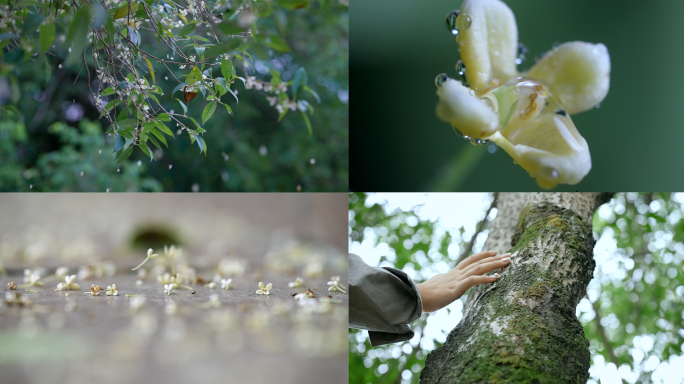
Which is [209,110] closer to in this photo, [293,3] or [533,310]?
[293,3]

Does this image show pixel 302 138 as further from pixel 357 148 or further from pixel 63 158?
pixel 63 158

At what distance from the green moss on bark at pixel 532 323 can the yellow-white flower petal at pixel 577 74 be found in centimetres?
28

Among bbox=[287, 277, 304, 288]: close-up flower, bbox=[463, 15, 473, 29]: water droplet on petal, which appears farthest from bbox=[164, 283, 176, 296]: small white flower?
bbox=[463, 15, 473, 29]: water droplet on petal

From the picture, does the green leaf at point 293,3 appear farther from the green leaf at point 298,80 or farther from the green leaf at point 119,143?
the green leaf at point 119,143

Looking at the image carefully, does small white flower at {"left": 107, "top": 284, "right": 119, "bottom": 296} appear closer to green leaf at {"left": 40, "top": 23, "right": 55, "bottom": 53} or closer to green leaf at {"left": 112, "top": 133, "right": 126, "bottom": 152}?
green leaf at {"left": 112, "top": 133, "right": 126, "bottom": 152}

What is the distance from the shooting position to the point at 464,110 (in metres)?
0.55

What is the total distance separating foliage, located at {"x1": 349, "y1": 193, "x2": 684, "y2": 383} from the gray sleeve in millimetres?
131

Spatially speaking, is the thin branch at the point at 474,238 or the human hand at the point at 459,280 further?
the thin branch at the point at 474,238

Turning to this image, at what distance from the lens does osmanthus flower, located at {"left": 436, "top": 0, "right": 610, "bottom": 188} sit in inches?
23.4

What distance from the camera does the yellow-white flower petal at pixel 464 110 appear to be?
0.55 meters

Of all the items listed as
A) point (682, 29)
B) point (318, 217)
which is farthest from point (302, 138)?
point (682, 29)

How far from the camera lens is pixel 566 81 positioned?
2.00 ft

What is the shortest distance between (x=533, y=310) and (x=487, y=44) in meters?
0.40

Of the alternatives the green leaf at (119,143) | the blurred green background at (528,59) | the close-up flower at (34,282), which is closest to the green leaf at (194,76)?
the green leaf at (119,143)
